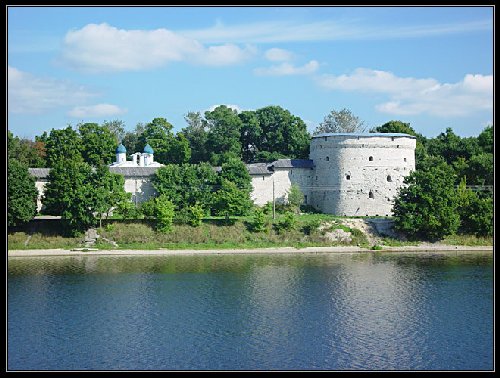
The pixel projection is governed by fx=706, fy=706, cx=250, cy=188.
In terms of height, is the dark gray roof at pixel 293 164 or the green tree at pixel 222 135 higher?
the green tree at pixel 222 135

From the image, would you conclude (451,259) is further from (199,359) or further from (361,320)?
(199,359)

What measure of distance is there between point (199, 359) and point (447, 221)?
21.0 meters

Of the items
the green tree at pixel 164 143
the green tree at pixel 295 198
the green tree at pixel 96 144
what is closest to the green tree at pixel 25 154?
the green tree at pixel 96 144

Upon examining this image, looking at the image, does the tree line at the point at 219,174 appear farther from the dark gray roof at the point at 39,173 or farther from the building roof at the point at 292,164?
the building roof at the point at 292,164

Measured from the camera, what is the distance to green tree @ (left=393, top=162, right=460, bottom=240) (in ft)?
113

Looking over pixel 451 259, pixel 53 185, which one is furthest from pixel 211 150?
pixel 451 259

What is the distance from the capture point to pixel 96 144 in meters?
43.5

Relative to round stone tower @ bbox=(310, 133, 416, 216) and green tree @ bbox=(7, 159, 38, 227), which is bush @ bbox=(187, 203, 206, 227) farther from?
round stone tower @ bbox=(310, 133, 416, 216)

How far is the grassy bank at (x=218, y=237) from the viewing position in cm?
3250

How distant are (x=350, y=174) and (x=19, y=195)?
17337mm

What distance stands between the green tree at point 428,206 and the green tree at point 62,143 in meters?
19.3

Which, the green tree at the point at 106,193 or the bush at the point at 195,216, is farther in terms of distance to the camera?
the bush at the point at 195,216

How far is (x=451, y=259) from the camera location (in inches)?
1208

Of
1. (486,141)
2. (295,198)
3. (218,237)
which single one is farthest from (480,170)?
(218,237)
